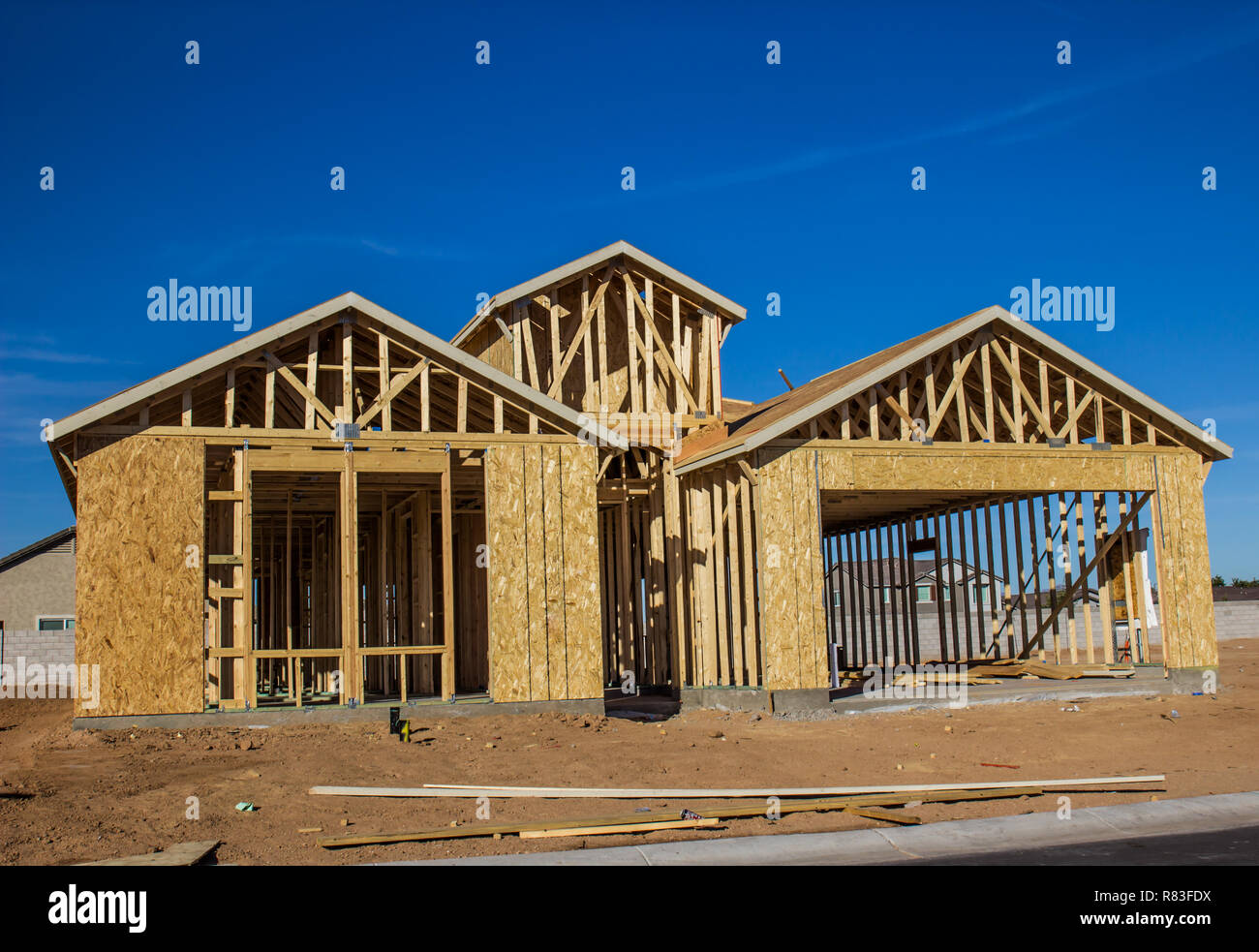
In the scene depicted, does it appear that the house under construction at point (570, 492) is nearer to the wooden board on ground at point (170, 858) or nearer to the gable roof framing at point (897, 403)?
the gable roof framing at point (897, 403)

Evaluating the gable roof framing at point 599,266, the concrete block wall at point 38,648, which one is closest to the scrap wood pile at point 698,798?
the gable roof framing at point 599,266

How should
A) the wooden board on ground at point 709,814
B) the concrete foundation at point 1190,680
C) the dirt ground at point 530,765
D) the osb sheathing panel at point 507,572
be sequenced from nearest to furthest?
the wooden board on ground at point 709,814
the dirt ground at point 530,765
the osb sheathing panel at point 507,572
the concrete foundation at point 1190,680

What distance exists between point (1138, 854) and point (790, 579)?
8.75 metres

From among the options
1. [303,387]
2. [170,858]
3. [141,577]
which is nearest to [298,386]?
[303,387]

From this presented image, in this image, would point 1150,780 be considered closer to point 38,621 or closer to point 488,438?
point 488,438

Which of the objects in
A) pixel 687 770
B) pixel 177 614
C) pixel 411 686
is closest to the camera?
pixel 687 770

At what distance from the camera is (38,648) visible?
3238 cm

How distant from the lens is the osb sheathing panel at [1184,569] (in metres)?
19.5

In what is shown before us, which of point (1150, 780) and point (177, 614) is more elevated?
point (177, 614)

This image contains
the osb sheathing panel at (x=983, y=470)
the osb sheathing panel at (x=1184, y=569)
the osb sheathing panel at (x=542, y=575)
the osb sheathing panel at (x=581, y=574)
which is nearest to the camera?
the osb sheathing panel at (x=542, y=575)

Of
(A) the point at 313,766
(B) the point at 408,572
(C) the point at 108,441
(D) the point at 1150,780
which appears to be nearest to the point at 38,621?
(B) the point at 408,572

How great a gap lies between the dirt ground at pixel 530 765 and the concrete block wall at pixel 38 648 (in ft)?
52.1

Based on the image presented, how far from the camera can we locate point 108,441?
14344 mm
